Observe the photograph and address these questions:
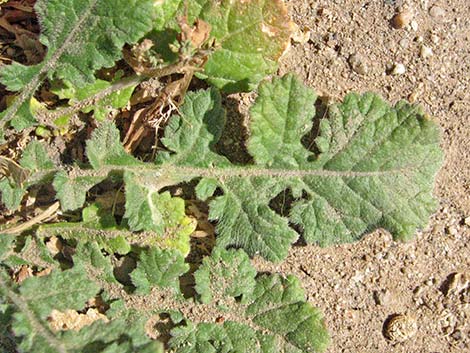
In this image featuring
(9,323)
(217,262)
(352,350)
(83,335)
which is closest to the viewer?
(83,335)

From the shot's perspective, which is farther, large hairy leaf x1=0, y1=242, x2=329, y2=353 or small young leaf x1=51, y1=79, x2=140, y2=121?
small young leaf x1=51, y1=79, x2=140, y2=121

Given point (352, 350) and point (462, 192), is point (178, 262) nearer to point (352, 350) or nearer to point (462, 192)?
point (352, 350)

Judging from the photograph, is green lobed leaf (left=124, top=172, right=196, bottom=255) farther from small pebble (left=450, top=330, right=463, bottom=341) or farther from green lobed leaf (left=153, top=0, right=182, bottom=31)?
small pebble (left=450, top=330, right=463, bottom=341)

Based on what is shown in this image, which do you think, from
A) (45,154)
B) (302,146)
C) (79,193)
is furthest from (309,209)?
(45,154)

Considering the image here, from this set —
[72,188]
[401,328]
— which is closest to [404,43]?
[401,328]

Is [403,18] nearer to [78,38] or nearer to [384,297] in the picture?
[384,297]

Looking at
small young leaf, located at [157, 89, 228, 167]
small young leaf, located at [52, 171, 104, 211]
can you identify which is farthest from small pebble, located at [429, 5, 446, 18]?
small young leaf, located at [52, 171, 104, 211]
